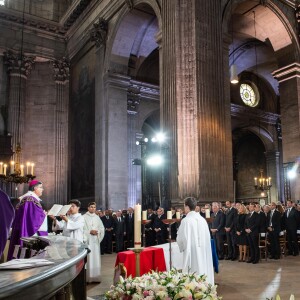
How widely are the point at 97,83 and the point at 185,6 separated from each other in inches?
296

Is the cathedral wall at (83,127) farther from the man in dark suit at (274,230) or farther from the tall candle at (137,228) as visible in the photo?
the tall candle at (137,228)

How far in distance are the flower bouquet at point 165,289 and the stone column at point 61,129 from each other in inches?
778

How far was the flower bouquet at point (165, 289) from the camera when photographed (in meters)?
2.13

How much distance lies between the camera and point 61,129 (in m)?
22.5

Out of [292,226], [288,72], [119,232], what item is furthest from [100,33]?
[292,226]

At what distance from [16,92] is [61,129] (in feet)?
10.2

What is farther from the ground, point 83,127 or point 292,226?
point 83,127

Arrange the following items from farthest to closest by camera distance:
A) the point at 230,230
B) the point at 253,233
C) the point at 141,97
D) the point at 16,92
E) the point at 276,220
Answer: the point at 141,97 → the point at 16,92 → the point at 276,220 → the point at 230,230 → the point at 253,233

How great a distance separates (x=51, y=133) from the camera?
22.3 metres

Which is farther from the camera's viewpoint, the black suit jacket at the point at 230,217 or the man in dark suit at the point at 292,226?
the man in dark suit at the point at 292,226

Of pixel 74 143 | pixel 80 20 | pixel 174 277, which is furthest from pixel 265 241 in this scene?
pixel 80 20

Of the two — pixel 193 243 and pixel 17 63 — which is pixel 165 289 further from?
pixel 17 63

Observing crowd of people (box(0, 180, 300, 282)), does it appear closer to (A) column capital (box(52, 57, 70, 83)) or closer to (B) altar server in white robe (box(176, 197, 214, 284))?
(B) altar server in white robe (box(176, 197, 214, 284))

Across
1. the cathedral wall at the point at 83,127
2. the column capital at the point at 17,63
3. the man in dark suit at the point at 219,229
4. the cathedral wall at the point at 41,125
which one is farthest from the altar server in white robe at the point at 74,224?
the column capital at the point at 17,63
